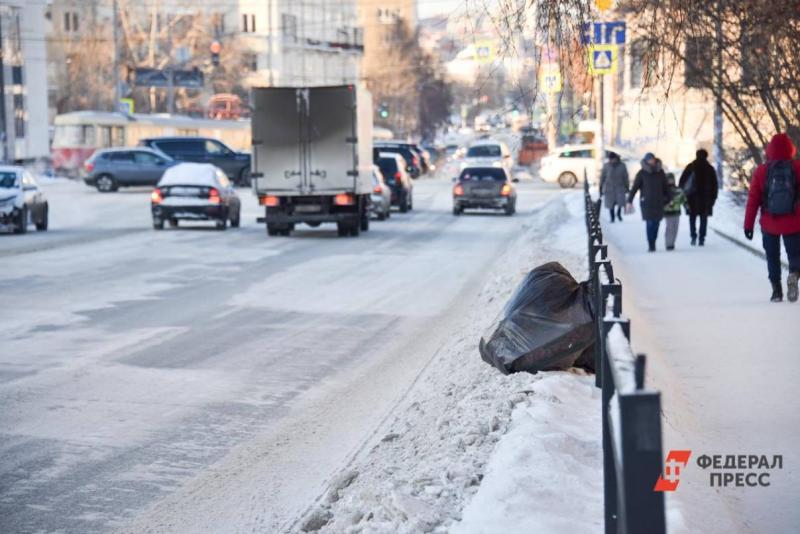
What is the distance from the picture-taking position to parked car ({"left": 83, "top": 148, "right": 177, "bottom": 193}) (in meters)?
50.0

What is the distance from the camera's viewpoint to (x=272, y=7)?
359 ft

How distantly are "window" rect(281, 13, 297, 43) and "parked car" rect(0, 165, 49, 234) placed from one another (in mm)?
82487

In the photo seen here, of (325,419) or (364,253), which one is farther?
(364,253)

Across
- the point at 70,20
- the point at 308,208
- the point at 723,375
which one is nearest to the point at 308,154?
the point at 308,208

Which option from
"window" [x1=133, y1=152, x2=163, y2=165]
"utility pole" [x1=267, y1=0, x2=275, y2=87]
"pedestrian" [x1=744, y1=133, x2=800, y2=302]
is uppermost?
"utility pole" [x1=267, y1=0, x2=275, y2=87]

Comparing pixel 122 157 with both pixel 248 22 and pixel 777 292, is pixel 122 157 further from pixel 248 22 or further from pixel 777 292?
pixel 248 22

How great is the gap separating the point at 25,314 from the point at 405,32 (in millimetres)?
101459

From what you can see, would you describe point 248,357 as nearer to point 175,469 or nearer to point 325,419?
point 325,419

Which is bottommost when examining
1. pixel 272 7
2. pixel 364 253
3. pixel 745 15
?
pixel 364 253

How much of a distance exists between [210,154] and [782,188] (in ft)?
142

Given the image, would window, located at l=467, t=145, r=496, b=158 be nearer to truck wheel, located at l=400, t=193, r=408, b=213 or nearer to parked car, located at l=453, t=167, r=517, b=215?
truck wheel, located at l=400, t=193, r=408, b=213

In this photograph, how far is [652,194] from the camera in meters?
22.3

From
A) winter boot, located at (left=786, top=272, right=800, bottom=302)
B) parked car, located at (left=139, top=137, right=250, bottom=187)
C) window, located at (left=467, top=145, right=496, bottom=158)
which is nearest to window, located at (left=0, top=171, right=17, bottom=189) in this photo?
winter boot, located at (left=786, top=272, right=800, bottom=302)

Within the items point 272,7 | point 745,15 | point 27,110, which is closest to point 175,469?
point 745,15
